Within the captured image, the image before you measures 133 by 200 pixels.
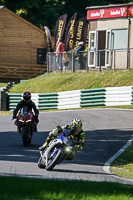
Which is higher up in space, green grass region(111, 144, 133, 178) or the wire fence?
the wire fence

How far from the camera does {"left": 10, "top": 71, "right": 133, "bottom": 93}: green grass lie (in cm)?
2805

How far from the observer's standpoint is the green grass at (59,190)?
6.74 meters

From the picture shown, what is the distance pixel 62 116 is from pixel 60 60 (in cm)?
1012

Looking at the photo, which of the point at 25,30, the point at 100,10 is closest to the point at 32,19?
the point at 25,30

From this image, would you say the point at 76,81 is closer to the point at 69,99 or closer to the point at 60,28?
the point at 69,99

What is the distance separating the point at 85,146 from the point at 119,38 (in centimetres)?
1638

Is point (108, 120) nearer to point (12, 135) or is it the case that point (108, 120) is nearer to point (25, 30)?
point (12, 135)

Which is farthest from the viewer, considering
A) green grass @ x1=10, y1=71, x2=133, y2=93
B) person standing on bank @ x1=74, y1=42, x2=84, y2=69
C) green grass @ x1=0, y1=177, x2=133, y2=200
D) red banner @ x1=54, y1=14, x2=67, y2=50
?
red banner @ x1=54, y1=14, x2=67, y2=50

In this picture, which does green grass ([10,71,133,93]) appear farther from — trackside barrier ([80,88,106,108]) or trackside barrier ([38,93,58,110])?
Result: trackside barrier ([38,93,58,110])

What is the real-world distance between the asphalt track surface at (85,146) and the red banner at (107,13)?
A: 9081 mm

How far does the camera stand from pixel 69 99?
26422 mm

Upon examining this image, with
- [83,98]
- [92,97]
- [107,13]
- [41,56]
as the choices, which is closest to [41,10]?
[41,56]

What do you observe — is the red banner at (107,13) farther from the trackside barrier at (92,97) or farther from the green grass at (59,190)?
the green grass at (59,190)

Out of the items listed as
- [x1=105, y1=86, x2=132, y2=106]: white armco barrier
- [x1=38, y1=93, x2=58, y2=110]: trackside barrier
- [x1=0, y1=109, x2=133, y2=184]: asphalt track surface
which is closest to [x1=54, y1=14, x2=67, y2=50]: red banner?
[x1=38, y1=93, x2=58, y2=110]: trackside barrier
